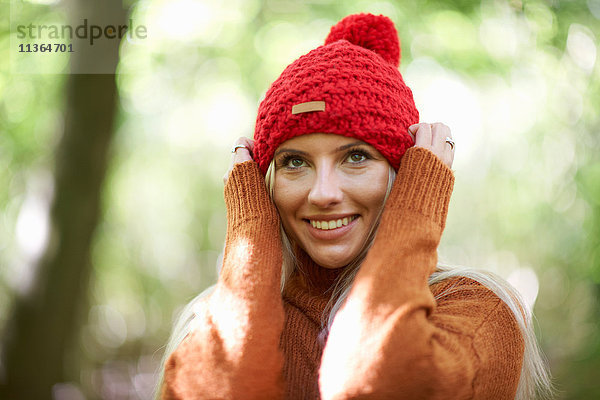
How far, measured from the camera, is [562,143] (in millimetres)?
5602

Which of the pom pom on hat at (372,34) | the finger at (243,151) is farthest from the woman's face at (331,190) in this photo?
the pom pom on hat at (372,34)

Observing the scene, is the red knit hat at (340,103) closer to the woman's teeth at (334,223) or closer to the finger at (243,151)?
the finger at (243,151)

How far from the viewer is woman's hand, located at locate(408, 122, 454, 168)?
80.2 inches

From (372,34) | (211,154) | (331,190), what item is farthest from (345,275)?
(211,154)

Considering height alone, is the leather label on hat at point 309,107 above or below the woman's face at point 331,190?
above

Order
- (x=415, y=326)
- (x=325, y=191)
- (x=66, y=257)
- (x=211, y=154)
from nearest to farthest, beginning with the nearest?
(x=415, y=326), (x=325, y=191), (x=66, y=257), (x=211, y=154)

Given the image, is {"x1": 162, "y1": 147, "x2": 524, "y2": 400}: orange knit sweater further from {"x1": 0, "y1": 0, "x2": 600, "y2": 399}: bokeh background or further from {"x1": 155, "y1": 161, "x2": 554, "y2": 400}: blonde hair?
{"x1": 0, "y1": 0, "x2": 600, "y2": 399}: bokeh background

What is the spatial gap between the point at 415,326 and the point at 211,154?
28.9 feet

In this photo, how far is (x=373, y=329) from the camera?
1639mm

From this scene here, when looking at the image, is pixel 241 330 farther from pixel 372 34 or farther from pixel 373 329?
pixel 372 34

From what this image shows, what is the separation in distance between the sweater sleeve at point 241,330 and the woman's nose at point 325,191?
0.25 m

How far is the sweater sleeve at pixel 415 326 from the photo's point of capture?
1.57m

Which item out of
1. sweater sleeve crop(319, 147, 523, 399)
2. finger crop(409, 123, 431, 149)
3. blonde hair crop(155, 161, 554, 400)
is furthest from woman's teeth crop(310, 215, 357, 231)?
finger crop(409, 123, 431, 149)

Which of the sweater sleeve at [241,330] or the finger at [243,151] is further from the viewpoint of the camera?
the finger at [243,151]
